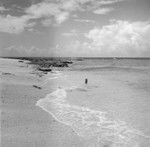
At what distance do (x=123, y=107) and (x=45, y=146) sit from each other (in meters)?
9.05

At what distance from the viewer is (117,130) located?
1085cm

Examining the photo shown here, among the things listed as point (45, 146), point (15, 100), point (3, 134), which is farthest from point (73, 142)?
point (15, 100)

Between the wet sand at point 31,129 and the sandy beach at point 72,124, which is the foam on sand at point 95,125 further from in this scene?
the wet sand at point 31,129

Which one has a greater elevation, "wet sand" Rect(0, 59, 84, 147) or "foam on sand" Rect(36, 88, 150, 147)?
"wet sand" Rect(0, 59, 84, 147)

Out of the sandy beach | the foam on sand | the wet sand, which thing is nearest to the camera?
the wet sand

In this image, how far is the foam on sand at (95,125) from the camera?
963cm

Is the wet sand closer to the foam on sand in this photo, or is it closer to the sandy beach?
the sandy beach

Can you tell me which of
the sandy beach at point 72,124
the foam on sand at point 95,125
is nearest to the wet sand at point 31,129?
the sandy beach at point 72,124

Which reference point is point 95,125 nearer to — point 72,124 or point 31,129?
point 72,124

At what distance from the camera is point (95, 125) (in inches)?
452

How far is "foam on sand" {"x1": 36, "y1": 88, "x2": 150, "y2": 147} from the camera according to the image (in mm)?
9634

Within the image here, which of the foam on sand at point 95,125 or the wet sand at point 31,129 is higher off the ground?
the wet sand at point 31,129

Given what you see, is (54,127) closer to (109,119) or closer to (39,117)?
(39,117)

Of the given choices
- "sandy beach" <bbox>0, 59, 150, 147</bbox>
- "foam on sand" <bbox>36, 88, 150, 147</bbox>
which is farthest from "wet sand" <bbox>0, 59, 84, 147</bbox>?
"foam on sand" <bbox>36, 88, 150, 147</bbox>
